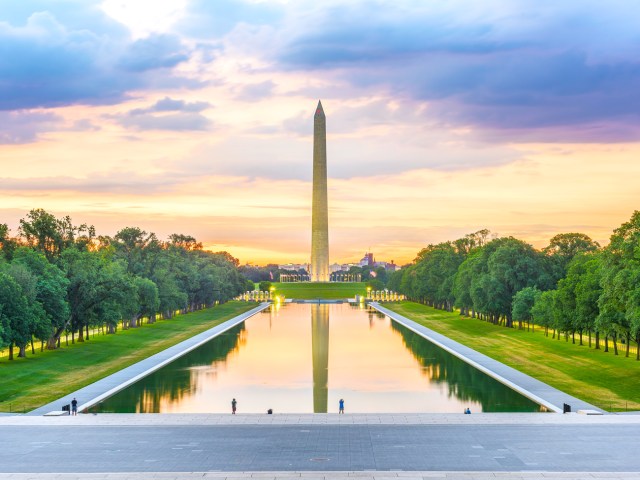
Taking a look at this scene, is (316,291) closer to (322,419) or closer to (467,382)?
(467,382)

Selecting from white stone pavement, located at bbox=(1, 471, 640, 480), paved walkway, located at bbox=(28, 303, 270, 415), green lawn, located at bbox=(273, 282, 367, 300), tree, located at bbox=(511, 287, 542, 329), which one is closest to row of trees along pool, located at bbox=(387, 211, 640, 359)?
tree, located at bbox=(511, 287, 542, 329)

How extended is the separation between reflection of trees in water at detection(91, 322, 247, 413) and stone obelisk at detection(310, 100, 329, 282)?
8834cm

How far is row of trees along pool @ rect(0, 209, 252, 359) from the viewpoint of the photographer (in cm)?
5037

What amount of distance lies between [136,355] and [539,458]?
1488 inches

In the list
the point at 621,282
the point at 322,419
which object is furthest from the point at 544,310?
the point at 322,419

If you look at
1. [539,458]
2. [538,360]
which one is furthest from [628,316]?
[539,458]

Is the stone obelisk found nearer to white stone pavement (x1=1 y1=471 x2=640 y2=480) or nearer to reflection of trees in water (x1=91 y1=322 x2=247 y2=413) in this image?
reflection of trees in water (x1=91 y1=322 x2=247 y2=413)

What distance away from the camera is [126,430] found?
30297 millimetres

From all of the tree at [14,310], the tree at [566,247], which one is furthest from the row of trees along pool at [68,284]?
the tree at [566,247]

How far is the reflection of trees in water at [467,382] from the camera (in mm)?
36750

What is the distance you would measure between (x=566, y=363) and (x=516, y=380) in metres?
9.55

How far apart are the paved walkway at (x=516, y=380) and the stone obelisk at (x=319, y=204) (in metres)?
83.9

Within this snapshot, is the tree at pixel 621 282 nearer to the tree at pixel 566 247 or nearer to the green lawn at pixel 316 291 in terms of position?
the tree at pixel 566 247

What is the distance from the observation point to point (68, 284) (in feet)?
204
